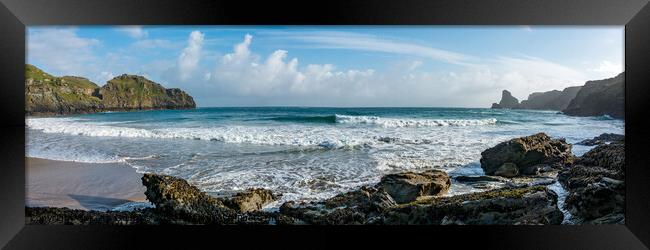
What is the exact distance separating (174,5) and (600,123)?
501cm

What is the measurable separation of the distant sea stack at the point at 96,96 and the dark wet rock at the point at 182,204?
1.54 m

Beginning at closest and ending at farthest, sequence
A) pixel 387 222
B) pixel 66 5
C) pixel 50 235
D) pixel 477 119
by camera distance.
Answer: pixel 66 5 < pixel 50 235 < pixel 387 222 < pixel 477 119

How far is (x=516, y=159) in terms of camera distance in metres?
4.22

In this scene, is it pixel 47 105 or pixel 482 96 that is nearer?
pixel 482 96

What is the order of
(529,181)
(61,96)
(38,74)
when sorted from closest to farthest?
(529,181) → (38,74) → (61,96)

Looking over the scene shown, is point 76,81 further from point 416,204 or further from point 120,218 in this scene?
point 416,204

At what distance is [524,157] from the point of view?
4.22 meters

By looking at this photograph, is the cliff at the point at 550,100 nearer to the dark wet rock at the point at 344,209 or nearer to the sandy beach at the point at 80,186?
Result: the dark wet rock at the point at 344,209

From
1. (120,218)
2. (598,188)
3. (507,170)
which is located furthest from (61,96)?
(598,188)

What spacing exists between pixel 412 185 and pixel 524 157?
1425mm

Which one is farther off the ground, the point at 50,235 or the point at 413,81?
the point at 413,81

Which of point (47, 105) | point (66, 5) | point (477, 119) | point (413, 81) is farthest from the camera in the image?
point (477, 119)

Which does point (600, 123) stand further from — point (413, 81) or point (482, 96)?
point (413, 81)

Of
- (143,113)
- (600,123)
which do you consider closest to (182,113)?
(143,113)
